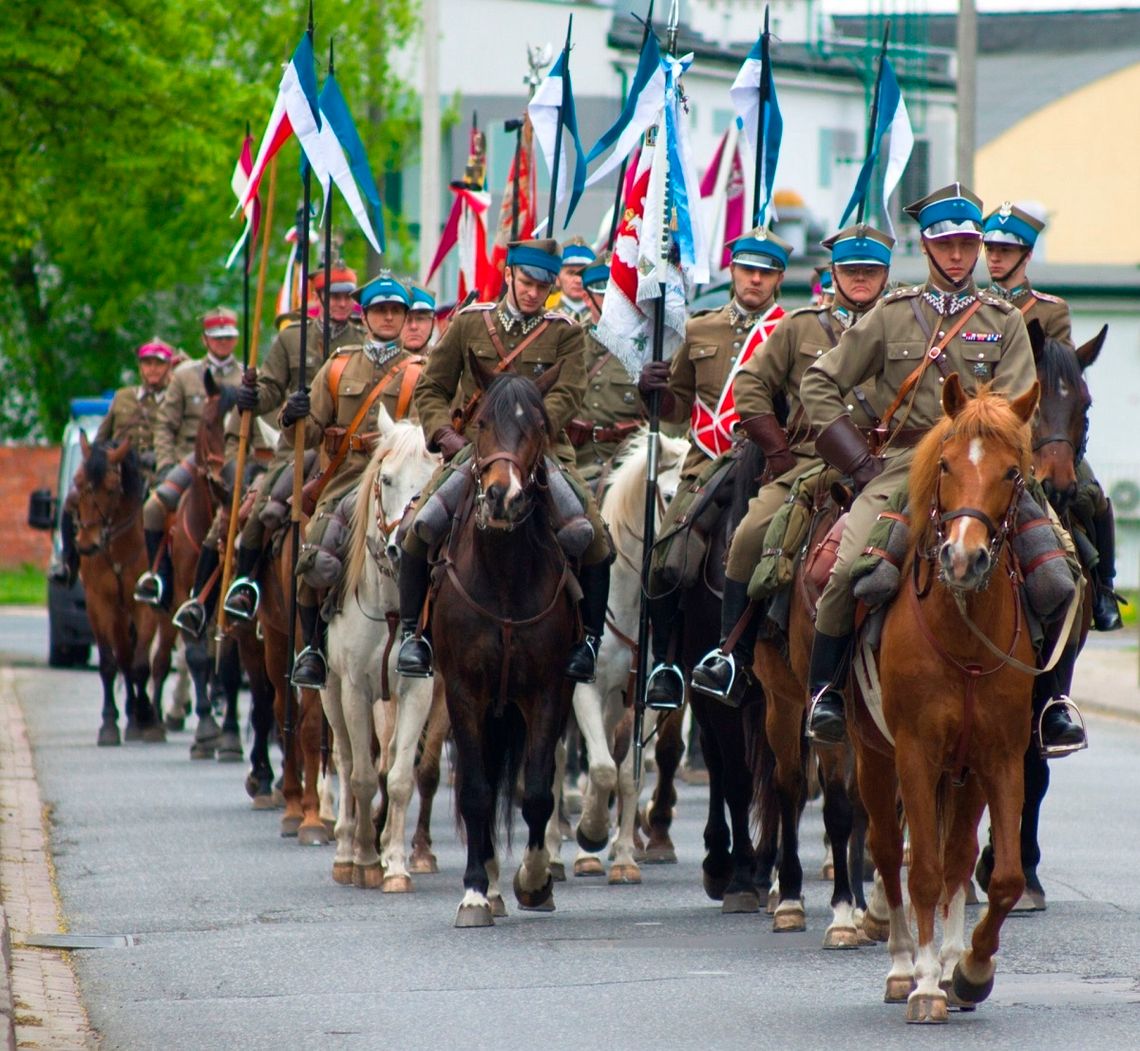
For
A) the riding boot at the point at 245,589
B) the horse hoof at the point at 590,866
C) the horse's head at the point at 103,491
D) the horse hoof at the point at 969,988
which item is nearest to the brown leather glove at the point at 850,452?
the horse hoof at the point at 969,988

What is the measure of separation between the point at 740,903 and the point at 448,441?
2.55 m

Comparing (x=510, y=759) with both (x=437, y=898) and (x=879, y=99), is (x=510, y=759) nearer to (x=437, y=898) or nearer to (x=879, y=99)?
(x=437, y=898)

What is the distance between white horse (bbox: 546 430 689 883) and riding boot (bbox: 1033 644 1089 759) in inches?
129

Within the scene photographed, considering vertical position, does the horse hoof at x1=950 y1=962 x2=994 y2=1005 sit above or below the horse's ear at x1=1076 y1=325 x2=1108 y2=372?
below

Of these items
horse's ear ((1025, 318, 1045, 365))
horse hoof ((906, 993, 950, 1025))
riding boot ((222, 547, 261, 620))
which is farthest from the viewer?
riding boot ((222, 547, 261, 620))

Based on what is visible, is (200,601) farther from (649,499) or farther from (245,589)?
(649,499)

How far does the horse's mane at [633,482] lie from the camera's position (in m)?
12.8

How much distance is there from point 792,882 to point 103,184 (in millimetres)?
18643

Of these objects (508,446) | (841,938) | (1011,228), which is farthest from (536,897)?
(1011,228)

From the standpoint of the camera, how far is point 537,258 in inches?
461

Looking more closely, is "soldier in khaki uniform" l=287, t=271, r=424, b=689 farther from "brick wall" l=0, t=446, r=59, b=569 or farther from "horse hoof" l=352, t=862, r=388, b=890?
"brick wall" l=0, t=446, r=59, b=569

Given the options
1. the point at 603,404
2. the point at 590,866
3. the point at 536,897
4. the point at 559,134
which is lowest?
the point at 590,866

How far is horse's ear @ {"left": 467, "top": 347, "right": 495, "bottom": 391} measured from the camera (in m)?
10.7

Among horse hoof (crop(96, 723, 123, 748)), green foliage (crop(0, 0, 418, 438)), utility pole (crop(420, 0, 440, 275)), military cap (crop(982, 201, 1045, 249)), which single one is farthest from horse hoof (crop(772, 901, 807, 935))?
utility pole (crop(420, 0, 440, 275))
